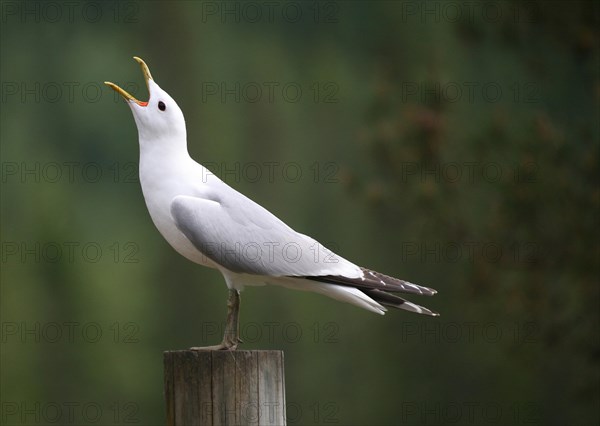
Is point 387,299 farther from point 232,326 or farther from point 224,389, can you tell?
point 224,389

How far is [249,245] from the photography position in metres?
2.87

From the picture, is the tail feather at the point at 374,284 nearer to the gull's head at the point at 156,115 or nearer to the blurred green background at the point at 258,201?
the gull's head at the point at 156,115

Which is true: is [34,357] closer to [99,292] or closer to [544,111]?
[99,292]

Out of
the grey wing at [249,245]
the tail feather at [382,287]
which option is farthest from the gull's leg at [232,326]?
the tail feather at [382,287]

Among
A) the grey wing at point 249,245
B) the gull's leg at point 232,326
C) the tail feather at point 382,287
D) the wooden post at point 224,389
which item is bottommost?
the wooden post at point 224,389

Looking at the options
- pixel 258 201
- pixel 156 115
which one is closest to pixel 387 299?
pixel 156 115

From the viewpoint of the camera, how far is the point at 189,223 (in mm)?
2838

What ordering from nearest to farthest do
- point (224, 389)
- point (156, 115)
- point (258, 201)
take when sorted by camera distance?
1. point (224, 389)
2. point (156, 115)
3. point (258, 201)

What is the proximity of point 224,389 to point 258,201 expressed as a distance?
510cm

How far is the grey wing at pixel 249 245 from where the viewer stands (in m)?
2.84

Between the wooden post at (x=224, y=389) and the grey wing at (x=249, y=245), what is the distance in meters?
0.45

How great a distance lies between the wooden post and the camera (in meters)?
2.37

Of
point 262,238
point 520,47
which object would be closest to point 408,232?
point 520,47

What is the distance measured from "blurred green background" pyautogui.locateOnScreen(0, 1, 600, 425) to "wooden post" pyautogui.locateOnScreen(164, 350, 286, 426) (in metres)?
4.36
